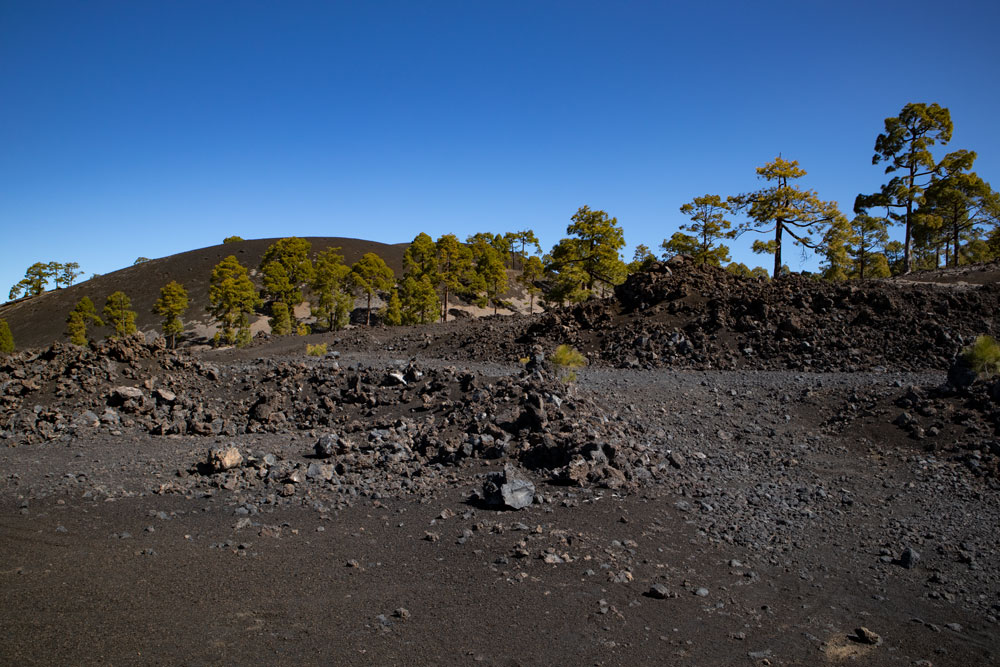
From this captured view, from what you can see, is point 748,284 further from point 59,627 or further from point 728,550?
point 59,627

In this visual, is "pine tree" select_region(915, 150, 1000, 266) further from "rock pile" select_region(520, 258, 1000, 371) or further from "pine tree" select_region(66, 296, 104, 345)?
"pine tree" select_region(66, 296, 104, 345)

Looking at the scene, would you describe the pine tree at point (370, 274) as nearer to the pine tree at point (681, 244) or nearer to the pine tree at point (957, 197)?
the pine tree at point (681, 244)

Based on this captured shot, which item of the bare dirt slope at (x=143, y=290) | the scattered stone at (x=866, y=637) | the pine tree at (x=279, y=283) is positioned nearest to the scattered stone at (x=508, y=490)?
the scattered stone at (x=866, y=637)

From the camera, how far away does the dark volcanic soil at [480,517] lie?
5301 mm

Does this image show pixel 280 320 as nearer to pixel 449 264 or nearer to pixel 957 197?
pixel 449 264

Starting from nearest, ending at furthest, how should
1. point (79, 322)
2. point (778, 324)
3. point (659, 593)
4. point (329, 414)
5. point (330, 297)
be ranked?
point (659, 593)
point (329, 414)
point (778, 324)
point (79, 322)
point (330, 297)

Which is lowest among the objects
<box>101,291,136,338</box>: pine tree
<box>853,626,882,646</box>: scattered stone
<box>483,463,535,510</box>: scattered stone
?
<box>853,626,882,646</box>: scattered stone

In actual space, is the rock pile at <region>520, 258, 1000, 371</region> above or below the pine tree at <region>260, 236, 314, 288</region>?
below

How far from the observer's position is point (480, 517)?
7812 mm

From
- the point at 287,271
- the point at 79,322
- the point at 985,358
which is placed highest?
the point at 287,271

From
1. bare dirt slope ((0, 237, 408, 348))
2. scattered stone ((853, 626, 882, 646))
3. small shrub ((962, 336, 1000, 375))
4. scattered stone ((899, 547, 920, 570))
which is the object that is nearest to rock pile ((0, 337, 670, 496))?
scattered stone ((899, 547, 920, 570))

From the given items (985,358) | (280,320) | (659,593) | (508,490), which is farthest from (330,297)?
(659,593)

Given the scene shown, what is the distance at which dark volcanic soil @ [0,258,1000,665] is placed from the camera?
5.30 meters

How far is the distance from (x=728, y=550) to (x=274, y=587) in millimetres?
5402
